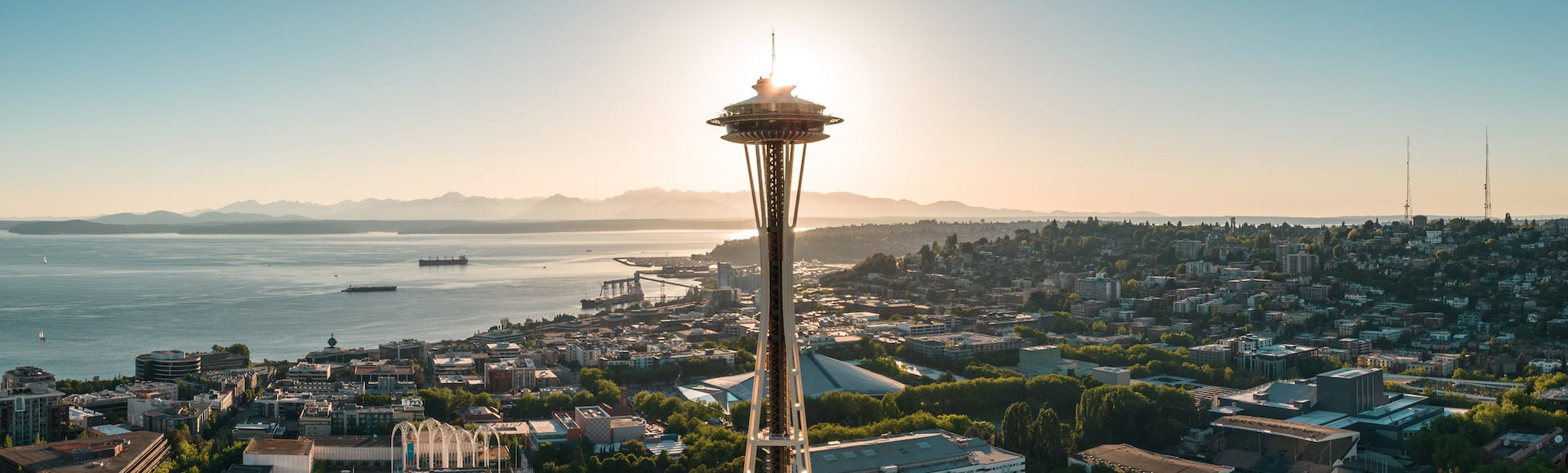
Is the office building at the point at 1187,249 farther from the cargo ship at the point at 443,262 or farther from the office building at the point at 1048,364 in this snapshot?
the cargo ship at the point at 443,262

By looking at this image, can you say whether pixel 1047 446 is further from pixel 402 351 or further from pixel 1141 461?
pixel 402 351

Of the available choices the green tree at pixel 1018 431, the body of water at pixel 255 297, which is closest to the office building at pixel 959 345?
the green tree at pixel 1018 431

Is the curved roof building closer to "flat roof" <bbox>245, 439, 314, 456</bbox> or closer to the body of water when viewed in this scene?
"flat roof" <bbox>245, 439, 314, 456</bbox>

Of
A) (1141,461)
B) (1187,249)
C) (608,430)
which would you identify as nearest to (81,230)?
(1187,249)

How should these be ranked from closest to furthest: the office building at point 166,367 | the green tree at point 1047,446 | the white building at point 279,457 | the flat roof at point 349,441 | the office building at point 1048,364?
1. the white building at point 279,457
2. the green tree at point 1047,446
3. the flat roof at point 349,441
4. the office building at point 166,367
5. the office building at point 1048,364

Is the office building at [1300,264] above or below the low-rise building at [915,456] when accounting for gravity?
above

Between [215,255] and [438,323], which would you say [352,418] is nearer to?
[438,323]

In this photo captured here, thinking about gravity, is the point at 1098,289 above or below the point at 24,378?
above
